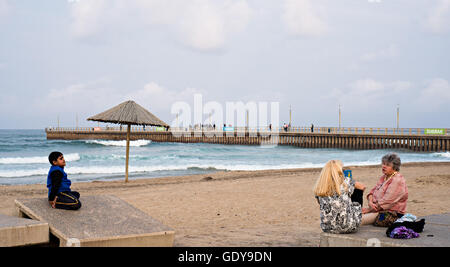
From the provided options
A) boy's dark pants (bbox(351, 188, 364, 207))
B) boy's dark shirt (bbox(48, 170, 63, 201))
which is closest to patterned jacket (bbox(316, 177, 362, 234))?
boy's dark pants (bbox(351, 188, 364, 207))

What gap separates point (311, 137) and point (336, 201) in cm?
4590

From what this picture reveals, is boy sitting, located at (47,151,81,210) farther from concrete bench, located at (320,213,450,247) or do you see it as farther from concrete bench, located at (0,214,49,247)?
concrete bench, located at (320,213,450,247)

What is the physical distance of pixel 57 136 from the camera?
76.3 m

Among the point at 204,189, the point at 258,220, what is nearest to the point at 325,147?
the point at 204,189

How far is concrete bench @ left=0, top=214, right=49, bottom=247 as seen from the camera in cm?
396

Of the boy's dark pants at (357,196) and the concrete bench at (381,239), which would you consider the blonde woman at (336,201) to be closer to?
the concrete bench at (381,239)

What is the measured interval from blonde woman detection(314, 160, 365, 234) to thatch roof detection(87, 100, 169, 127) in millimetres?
9093

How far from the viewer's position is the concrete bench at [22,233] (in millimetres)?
3961

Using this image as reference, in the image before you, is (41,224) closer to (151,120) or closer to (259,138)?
(151,120)

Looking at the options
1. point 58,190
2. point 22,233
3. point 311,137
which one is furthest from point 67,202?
point 311,137

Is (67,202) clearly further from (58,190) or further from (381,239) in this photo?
(381,239)

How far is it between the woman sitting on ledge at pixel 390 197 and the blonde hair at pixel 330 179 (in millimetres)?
788

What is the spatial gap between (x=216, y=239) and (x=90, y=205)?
1.71 m

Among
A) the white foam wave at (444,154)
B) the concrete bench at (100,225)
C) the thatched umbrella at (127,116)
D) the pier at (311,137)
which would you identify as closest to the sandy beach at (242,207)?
the concrete bench at (100,225)
